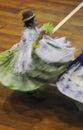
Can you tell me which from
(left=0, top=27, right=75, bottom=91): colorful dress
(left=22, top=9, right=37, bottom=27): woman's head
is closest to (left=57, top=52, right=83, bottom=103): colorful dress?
(left=0, top=27, right=75, bottom=91): colorful dress

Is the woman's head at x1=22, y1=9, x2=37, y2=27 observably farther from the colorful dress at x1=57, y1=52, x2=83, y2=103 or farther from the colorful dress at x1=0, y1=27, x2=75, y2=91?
the colorful dress at x1=57, y1=52, x2=83, y2=103

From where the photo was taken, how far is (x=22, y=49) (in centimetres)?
192

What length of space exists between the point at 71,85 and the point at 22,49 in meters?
0.35

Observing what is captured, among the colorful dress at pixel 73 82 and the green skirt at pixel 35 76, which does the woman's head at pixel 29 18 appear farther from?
the colorful dress at pixel 73 82

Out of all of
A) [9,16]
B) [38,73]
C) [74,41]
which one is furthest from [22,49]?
[9,16]

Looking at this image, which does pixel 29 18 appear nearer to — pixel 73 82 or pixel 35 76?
pixel 35 76

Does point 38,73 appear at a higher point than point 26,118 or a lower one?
higher

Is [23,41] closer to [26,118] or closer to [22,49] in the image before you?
[22,49]

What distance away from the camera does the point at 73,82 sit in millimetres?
1812

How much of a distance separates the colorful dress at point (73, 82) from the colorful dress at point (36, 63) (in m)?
0.04

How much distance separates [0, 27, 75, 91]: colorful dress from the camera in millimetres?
1850

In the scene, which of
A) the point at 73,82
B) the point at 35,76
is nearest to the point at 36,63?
the point at 35,76

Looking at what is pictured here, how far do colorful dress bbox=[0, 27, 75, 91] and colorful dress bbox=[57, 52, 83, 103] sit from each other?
0.04 m

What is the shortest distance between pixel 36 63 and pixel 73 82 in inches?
9.0
